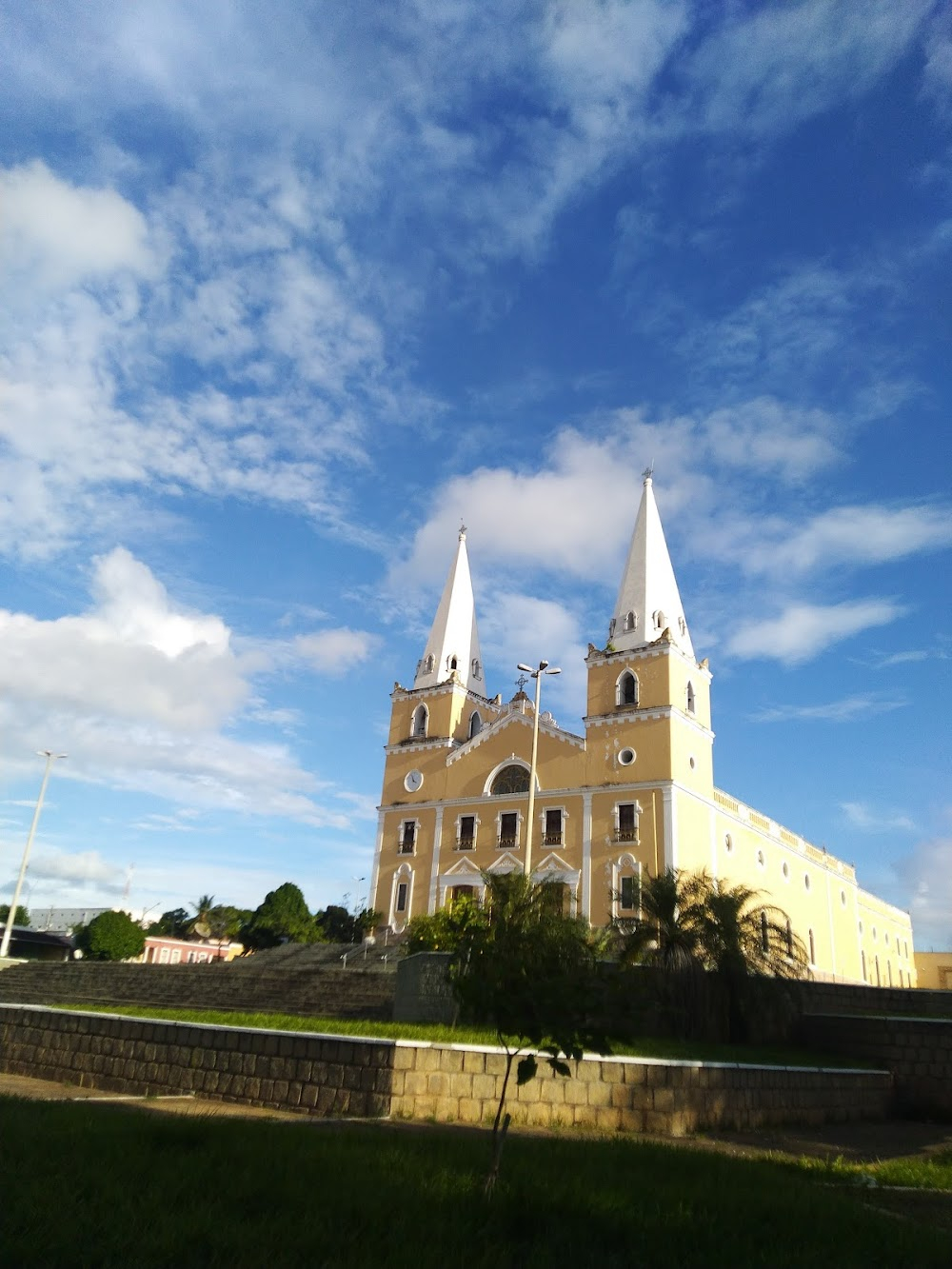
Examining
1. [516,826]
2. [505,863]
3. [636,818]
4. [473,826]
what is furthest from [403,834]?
[636,818]

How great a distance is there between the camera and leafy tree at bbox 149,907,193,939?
2293 inches

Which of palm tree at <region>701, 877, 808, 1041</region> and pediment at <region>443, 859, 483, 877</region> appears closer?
palm tree at <region>701, 877, 808, 1041</region>

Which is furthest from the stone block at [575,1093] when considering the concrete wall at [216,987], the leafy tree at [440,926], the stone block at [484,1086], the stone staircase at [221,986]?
the concrete wall at [216,987]

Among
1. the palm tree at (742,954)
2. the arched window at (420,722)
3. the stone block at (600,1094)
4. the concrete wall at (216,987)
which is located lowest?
the stone block at (600,1094)

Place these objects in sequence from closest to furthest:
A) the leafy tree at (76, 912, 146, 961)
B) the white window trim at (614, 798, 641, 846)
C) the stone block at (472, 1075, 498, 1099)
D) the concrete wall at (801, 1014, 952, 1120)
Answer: the stone block at (472, 1075, 498, 1099) < the concrete wall at (801, 1014, 952, 1120) < the white window trim at (614, 798, 641, 846) < the leafy tree at (76, 912, 146, 961)

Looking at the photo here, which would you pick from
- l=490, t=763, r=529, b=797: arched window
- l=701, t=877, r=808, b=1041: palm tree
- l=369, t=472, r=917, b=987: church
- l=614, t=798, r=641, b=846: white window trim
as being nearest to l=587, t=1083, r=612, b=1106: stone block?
l=701, t=877, r=808, b=1041: palm tree

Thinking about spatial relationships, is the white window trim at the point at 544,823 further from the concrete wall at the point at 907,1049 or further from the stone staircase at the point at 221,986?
the concrete wall at the point at 907,1049

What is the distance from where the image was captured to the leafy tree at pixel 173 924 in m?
58.2

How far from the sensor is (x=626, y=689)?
32.7m

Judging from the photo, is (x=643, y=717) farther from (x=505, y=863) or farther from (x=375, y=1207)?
(x=375, y=1207)

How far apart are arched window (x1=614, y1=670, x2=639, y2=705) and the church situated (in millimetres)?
47

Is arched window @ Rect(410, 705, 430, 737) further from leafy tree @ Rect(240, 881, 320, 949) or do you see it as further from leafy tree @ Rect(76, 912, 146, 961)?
leafy tree @ Rect(76, 912, 146, 961)

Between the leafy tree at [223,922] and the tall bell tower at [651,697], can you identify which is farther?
the leafy tree at [223,922]

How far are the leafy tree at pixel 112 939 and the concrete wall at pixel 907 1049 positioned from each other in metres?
27.4
